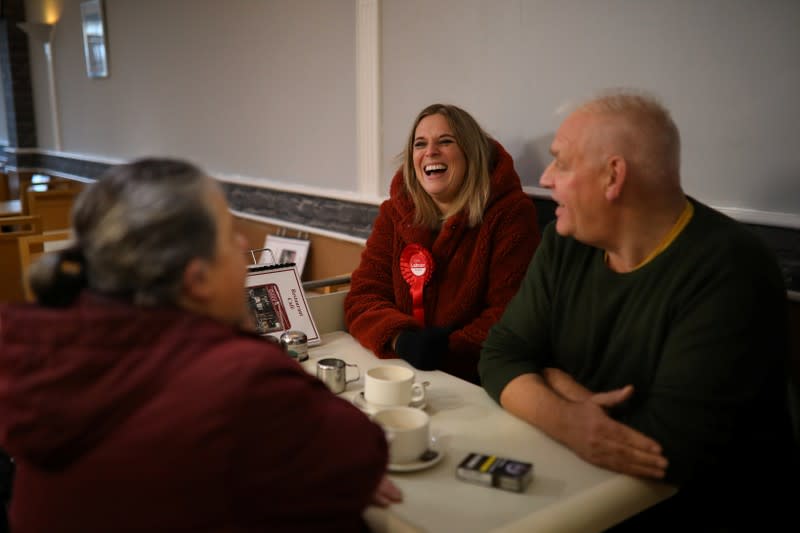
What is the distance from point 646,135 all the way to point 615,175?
94 mm

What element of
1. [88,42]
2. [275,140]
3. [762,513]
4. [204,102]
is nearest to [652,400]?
[762,513]

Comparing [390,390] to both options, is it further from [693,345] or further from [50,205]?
[50,205]

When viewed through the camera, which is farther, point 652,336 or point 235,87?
point 235,87

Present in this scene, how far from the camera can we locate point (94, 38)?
5.63m

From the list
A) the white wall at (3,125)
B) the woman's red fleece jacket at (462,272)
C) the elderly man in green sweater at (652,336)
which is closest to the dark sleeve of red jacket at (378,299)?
the woman's red fleece jacket at (462,272)

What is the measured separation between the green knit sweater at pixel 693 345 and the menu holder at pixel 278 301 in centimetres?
62

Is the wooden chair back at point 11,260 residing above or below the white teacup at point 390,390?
below

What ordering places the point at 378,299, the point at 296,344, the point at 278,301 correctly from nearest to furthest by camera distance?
the point at 296,344 < the point at 278,301 < the point at 378,299

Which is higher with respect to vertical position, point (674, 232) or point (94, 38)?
point (94, 38)

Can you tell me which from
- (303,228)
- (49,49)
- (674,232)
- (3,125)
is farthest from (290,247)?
(3,125)

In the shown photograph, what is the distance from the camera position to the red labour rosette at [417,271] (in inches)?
82.9

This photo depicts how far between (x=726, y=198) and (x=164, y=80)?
12.7 feet

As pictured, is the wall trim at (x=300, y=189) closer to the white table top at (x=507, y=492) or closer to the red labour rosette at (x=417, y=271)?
the red labour rosette at (x=417, y=271)

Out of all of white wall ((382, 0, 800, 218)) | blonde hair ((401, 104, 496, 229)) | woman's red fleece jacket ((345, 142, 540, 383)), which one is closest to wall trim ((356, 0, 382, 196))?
white wall ((382, 0, 800, 218))
